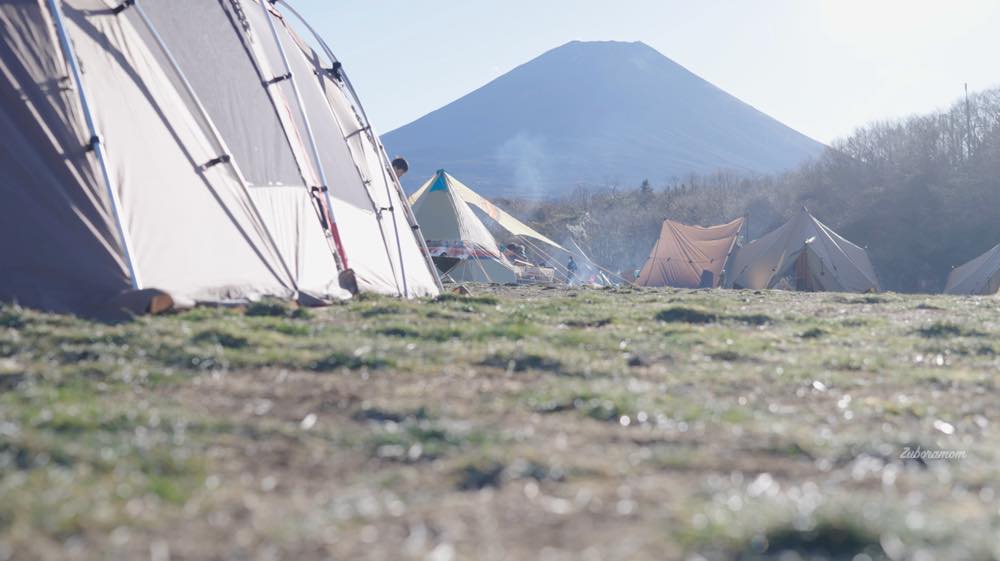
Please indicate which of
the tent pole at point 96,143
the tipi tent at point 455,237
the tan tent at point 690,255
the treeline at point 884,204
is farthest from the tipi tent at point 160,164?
the treeline at point 884,204

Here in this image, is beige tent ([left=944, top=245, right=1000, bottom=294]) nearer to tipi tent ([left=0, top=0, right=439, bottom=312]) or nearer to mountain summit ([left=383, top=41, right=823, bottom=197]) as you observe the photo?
tipi tent ([left=0, top=0, right=439, bottom=312])

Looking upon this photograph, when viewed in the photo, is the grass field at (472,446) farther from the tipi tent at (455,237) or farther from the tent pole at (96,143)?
the tipi tent at (455,237)

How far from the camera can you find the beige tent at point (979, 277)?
30.8 meters

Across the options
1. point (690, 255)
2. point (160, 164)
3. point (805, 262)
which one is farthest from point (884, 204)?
point (160, 164)

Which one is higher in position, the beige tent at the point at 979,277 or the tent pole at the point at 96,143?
the tent pole at the point at 96,143

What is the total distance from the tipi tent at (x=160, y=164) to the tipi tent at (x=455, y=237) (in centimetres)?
1394

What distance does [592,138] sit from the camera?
168875mm

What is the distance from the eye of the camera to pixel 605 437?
4691mm

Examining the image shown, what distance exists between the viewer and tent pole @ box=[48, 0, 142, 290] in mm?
8227

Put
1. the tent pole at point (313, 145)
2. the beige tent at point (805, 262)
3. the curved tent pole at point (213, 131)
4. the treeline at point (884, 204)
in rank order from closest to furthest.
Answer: the curved tent pole at point (213, 131)
the tent pole at point (313, 145)
the beige tent at point (805, 262)
the treeline at point (884, 204)

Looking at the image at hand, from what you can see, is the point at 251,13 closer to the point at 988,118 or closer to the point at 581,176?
the point at 988,118

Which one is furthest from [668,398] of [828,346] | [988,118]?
[988,118]

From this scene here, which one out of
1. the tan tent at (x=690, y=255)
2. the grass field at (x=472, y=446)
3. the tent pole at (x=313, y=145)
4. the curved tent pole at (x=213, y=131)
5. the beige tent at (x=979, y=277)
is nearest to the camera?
the grass field at (x=472, y=446)

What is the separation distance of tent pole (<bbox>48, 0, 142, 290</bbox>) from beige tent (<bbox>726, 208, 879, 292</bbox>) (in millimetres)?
25728
